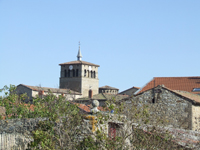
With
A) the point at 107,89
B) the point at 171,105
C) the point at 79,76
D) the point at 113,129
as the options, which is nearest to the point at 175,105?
the point at 171,105

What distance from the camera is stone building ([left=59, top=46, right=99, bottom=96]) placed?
291ft

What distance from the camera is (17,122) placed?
969cm

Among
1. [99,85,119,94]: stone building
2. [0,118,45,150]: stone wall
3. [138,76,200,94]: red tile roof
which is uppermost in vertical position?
[99,85,119,94]: stone building

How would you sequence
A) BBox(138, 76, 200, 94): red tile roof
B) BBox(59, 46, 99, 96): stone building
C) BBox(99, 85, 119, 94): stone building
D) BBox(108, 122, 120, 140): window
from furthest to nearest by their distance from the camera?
BBox(59, 46, 99, 96): stone building → BBox(99, 85, 119, 94): stone building → BBox(138, 76, 200, 94): red tile roof → BBox(108, 122, 120, 140): window

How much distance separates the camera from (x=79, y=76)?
291 ft

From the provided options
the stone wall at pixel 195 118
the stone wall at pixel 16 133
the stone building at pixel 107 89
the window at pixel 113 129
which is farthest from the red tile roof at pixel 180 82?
the stone building at pixel 107 89

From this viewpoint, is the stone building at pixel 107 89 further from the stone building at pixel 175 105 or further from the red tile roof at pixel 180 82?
the stone building at pixel 175 105

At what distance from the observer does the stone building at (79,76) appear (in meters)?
88.6

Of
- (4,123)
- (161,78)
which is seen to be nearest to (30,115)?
(4,123)

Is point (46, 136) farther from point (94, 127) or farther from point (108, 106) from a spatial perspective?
point (108, 106)

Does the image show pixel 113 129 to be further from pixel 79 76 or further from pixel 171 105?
pixel 79 76

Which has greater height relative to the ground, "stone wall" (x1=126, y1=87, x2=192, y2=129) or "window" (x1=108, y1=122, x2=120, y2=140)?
"stone wall" (x1=126, y1=87, x2=192, y2=129)

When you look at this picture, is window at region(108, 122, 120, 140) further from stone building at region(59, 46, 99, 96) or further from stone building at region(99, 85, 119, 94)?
stone building at region(99, 85, 119, 94)

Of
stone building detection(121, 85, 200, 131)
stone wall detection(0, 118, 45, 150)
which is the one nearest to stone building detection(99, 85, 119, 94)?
stone building detection(121, 85, 200, 131)
